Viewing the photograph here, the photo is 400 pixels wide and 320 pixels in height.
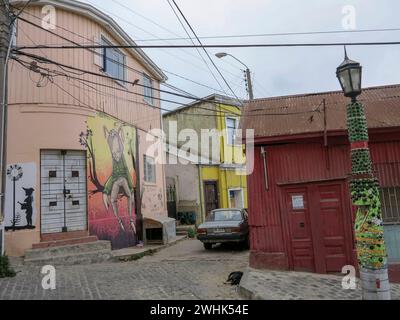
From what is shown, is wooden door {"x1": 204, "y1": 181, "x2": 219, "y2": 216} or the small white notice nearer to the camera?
the small white notice

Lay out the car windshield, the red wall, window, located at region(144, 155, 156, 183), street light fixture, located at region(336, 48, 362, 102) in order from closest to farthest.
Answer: street light fixture, located at region(336, 48, 362, 102), the red wall, the car windshield, window, located at region(144, 155, 156, 183)

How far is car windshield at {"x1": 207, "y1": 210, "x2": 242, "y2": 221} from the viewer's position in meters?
14.1

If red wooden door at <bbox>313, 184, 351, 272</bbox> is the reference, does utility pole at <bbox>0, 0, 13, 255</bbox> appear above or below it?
above

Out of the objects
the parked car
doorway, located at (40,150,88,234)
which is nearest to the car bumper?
the parked car

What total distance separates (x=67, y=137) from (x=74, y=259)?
3.58 metres

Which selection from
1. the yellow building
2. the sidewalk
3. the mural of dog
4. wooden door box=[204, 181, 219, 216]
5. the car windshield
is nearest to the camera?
the sidewalk

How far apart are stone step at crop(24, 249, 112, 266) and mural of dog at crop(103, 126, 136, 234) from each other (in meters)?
1.89

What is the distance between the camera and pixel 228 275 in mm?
9453

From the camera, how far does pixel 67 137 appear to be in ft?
38.7

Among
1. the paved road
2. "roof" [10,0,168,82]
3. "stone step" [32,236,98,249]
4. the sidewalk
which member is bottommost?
the sidewalk

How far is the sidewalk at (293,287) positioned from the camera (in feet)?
23.4

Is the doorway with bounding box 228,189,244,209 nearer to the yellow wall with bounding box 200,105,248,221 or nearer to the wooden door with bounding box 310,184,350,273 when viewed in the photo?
the yellow wall with bounding box 200,105,248,221
